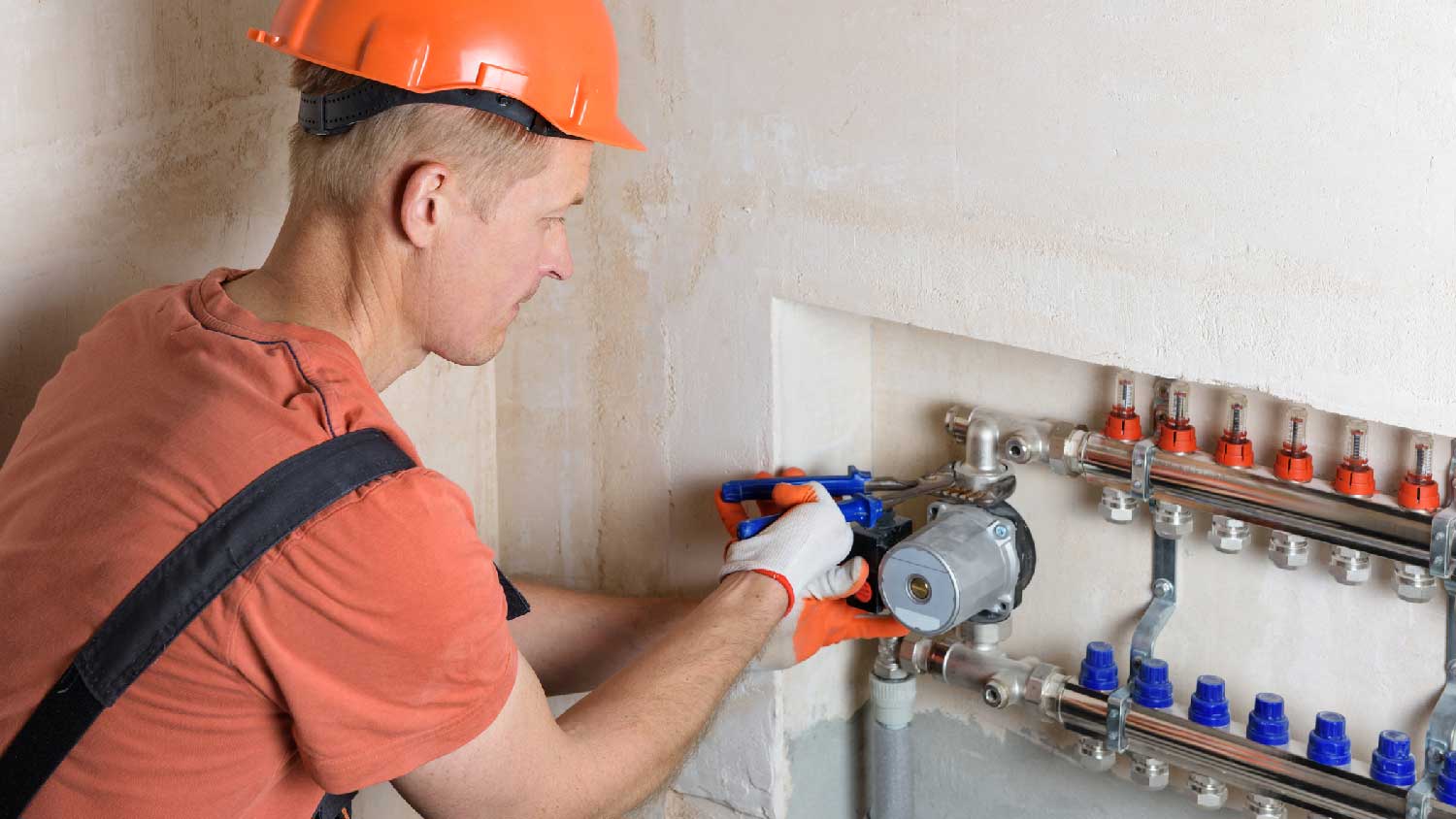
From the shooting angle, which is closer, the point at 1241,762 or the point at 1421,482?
the point at 1421,482

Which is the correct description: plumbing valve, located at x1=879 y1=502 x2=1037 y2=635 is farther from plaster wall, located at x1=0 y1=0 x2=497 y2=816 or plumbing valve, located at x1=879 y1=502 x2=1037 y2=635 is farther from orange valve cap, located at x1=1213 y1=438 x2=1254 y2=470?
plaster wall, located at x1=0 y1=0 x2=497 y2=816

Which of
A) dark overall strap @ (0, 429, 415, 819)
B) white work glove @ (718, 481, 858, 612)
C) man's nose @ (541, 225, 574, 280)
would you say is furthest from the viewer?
white work glove @ (718, 481, 858, 612)

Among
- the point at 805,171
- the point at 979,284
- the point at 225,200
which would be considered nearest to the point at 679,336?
the point at 805,171

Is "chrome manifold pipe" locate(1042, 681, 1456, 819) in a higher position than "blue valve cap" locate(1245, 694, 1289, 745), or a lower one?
lower

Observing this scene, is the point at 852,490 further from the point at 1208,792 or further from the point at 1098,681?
the point at 1208,792

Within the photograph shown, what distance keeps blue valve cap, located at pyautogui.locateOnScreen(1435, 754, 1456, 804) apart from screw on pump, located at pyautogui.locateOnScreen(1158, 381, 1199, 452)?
359 millimetres

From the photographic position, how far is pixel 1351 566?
130 cm

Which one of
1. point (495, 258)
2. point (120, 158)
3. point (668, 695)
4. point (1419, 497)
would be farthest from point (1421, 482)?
point (120, 158)

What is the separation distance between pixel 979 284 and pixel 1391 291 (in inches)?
14.9

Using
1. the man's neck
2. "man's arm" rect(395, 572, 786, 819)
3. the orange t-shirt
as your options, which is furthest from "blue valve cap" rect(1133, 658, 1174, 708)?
the man's neck

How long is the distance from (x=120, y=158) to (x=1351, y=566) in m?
1.25

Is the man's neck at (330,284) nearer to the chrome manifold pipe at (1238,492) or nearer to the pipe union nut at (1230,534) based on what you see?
the chrome manifold pipe at (1238,492)

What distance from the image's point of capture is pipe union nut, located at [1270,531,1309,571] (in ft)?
4.38

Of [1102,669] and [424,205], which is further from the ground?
[424,205]
